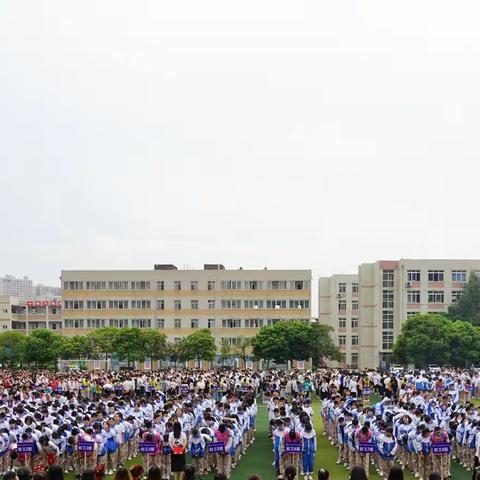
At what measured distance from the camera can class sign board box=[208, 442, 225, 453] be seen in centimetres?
1763

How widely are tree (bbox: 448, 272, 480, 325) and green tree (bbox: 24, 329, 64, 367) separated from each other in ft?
110

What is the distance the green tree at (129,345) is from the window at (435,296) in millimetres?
27242

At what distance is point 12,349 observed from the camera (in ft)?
210

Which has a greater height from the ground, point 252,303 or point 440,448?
point 252,303

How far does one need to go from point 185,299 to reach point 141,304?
421 cm

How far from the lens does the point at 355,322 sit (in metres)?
79.6

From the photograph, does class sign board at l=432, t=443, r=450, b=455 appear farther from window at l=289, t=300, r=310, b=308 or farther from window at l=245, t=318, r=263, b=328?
window at l=245, t=318, r=263, b=328

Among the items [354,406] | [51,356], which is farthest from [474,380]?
[51,356]

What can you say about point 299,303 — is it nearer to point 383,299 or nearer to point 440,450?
point 383,299

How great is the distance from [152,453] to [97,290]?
59.1 meters

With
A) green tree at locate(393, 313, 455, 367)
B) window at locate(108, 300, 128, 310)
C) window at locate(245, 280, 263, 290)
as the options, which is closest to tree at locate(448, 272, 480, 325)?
green tree at locate(393, 313, 455, 367)

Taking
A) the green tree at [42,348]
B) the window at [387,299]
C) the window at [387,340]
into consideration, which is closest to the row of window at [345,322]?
the window at [387,340]

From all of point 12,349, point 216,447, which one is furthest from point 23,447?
point 12,349

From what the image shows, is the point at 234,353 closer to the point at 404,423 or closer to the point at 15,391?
A: the point at 15,391
